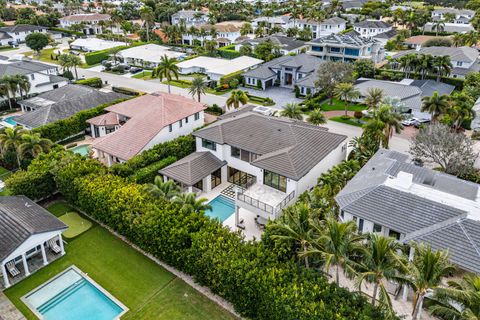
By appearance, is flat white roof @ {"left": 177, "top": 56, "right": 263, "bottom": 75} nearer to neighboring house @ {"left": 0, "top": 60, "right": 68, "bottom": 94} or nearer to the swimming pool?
neighboring house @ {"left": 0, "top": 60, "right": 68, "bottom": 94}

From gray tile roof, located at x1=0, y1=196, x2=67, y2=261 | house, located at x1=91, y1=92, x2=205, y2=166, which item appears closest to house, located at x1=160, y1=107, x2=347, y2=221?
house, located at x1=91, y1=92, x2=205, y2=166

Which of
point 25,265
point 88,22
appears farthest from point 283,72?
point 88,22

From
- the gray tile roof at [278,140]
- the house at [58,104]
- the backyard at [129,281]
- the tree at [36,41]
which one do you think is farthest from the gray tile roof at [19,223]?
the tree at [36,41]

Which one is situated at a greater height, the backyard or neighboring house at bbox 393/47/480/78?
neighboring house at bbox 393/47/480/78

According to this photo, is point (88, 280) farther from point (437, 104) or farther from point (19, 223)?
point (437, 104)

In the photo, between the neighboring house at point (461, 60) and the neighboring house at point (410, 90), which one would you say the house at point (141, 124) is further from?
the neighboring house at point (461, 60)
